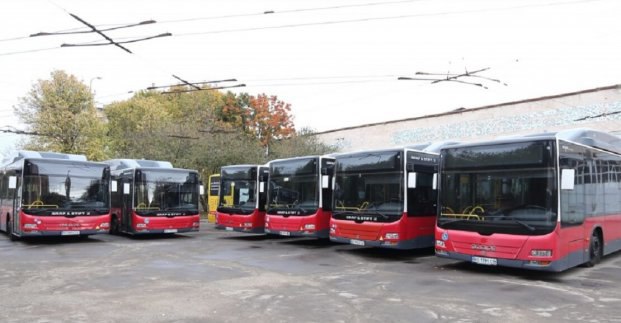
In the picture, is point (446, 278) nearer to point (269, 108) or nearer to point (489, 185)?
point (489, 185)

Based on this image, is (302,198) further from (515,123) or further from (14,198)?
(515,123)

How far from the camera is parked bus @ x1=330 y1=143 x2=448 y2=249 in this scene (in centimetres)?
1348

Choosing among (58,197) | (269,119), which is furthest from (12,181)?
(269,119)

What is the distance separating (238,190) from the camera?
2034 cm

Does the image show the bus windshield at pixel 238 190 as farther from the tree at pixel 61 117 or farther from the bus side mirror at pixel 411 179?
the tree at pixel 61 117

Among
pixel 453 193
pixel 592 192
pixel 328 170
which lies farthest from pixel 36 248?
pixel 592 192

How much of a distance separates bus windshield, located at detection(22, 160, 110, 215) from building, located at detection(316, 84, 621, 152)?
1993cm

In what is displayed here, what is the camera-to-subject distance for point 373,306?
7.89m

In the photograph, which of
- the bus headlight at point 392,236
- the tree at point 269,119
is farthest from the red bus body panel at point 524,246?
the tree at point 269,119

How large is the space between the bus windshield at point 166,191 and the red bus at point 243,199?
1.21 metres

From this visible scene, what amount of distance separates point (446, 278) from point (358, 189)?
4402 mm

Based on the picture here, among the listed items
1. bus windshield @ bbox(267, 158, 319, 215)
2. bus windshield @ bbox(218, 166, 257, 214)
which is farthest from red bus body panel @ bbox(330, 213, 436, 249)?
bus windshield @ bbox(218, 166, 257, 214)

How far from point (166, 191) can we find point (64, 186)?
3.75 metres

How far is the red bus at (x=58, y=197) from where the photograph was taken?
17000mm
